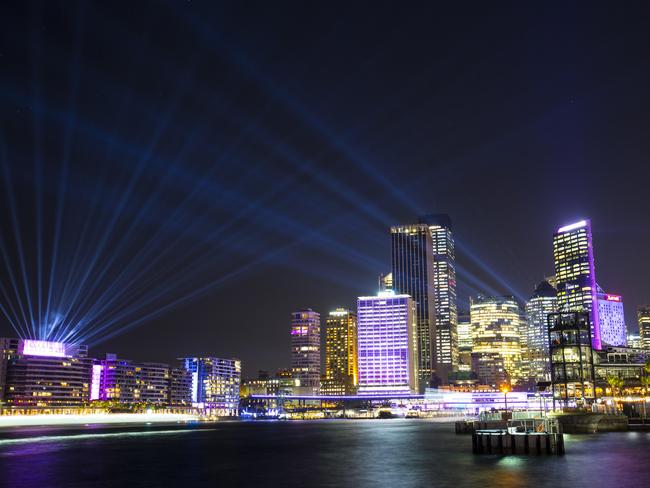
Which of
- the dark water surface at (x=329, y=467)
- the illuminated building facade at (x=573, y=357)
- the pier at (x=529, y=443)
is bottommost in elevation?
the dark water surface at (x=329, y=467)

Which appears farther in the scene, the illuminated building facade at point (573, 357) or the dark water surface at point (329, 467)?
the illuminated building facade at point (573, 357)

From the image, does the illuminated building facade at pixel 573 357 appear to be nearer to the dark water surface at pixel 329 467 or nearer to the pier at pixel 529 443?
the dark water surface at pixel 329 467

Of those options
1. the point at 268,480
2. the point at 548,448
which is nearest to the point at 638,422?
the point at 548,448

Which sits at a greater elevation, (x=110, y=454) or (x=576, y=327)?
(x=576, y=327)

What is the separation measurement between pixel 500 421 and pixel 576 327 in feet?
164

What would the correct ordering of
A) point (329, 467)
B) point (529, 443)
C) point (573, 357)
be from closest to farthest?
point (329, 467) → point (529, 443) → point (573, 357)

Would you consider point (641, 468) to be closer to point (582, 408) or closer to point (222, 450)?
point (222, 450)

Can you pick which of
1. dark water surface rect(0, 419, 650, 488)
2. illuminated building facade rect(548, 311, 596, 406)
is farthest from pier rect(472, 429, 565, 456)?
illuminated building facade rect(548, 311, 596, 406)

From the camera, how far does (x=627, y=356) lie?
186m

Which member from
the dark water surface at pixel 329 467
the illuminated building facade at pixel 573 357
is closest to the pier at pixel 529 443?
the dark water surface at pixel 329 467

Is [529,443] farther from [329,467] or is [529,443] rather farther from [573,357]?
[573,357]

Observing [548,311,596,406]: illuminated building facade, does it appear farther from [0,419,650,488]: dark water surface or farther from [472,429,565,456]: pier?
[472,429,565,456]: pier

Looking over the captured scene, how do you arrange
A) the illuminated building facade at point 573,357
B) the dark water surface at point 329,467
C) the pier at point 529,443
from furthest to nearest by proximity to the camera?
the illuminated building facade at point 573,357, the pier at point 529,443, the dark water surface at point 329,467

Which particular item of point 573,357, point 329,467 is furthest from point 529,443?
point 573,357
